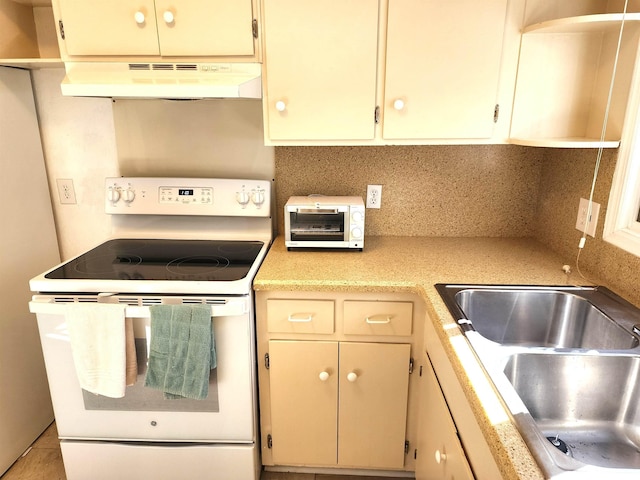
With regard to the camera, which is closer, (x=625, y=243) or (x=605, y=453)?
(x=605, y=453)

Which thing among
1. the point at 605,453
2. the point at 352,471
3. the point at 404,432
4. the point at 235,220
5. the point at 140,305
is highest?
the point at 235,220

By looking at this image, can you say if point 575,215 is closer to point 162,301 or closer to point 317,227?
point 317,227

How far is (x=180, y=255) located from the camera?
1783mm

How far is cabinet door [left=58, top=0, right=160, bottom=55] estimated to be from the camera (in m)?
1.53

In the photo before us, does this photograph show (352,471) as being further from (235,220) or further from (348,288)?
(235,220)

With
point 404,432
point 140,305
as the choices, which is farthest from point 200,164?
point 404,432

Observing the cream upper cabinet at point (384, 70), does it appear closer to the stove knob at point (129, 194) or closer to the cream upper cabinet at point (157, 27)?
the cream upper cabinet at point (157, 27)

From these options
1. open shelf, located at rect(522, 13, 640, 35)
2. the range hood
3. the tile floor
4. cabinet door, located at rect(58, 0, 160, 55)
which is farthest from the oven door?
open shelf, located at rect(522, 13, 640, 35)

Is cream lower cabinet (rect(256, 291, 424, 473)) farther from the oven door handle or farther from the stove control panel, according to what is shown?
the stove control panel

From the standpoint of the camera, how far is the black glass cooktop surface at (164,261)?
1.55 m

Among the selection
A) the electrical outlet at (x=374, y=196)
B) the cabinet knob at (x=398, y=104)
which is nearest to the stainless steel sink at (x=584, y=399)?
the cabinet knob at (x=398, y=104)

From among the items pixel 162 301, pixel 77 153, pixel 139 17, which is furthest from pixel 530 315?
pixel 77 153

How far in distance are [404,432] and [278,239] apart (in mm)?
982

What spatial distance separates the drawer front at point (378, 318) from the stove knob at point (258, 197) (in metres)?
0.64
